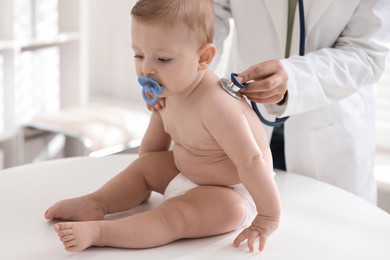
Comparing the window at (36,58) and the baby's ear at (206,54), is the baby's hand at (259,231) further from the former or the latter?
the window at (36,58)

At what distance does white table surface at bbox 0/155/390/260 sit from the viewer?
0.97 m

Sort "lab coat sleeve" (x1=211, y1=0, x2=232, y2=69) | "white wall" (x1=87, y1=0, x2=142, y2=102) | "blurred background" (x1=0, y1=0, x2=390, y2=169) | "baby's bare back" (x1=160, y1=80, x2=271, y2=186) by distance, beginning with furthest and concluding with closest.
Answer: "white wall" (x1=87, y1=0, x2=142, y2=102)
"blurred background" (x1=0, y1=0, x2=390, y2=169)
"lab coat sleeve" (x1=211, y1=0, x2=232, y2=69)
"baby's bare back" (x1=160, y1=80, x2=271, y2=186)

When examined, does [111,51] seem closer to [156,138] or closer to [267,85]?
[156,138]

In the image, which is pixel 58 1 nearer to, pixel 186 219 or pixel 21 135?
pixel 21 135

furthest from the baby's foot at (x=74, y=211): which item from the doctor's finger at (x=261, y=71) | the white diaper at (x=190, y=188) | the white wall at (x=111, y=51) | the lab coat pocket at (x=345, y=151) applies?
the white wall at (x=111, y=51)

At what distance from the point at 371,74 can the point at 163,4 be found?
20.7 inches

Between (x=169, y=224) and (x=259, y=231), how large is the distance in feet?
0.47

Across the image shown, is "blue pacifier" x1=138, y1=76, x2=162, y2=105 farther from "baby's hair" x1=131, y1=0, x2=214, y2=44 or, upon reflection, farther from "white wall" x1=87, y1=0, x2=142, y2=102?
"white wall" x1=87, y1=0, x2=142, y2=102

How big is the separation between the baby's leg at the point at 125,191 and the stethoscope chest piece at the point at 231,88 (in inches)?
7.8

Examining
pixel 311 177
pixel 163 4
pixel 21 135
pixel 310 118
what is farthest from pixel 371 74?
pixel 21 135

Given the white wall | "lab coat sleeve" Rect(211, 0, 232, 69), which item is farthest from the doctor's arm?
the white wall

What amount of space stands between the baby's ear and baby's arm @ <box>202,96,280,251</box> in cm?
8

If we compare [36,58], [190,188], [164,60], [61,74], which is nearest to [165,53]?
[164,60]

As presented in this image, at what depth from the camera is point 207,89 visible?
3.40 ft
